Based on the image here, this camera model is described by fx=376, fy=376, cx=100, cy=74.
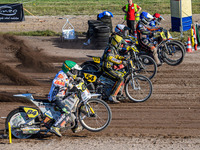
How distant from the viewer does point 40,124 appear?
7.79m

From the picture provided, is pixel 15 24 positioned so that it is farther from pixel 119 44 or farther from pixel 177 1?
pixel 119 44

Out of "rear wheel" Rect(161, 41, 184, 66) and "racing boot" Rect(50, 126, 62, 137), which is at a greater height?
"rear wheel" Rect(161, 41, 184, 66)

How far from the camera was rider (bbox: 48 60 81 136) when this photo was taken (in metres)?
7.49

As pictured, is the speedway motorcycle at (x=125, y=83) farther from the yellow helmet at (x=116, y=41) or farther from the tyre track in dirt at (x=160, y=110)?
the yellow helmet at (x=116, y=41)

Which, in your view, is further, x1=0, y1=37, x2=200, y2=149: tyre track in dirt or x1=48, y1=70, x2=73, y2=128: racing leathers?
x1=0, y1=37, x2=200, y2=149: tyre track in dirt

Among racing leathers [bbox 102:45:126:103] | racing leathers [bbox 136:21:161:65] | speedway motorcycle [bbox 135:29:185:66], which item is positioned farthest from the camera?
speedway motorcycle [bbox 135:29:185:66]

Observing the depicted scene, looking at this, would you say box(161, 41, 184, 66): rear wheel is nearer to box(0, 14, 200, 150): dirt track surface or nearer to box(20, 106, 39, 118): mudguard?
box(0, 14, 200, 150): dirt track surface

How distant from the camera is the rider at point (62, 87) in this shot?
7492 mm

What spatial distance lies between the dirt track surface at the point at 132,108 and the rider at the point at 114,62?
43 cm

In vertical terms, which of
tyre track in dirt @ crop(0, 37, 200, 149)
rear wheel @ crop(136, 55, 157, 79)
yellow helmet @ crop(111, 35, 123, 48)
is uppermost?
yellow helmet @ crop(111, 35, 123, 48)

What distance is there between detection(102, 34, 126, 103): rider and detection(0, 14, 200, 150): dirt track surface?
1.42 feet

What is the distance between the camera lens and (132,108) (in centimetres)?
958

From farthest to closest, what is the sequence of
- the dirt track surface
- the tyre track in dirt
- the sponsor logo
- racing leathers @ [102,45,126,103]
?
1. the sponsor logo
2. racing leathers @ [102,45,126,103]
3. the tyre track in dirt
4. the dirt track surface

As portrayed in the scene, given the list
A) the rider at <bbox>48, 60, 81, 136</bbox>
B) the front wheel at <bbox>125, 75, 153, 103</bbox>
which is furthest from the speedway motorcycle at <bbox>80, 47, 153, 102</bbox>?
the rider at <bbox>48, 60, 81, 136</bbox>
